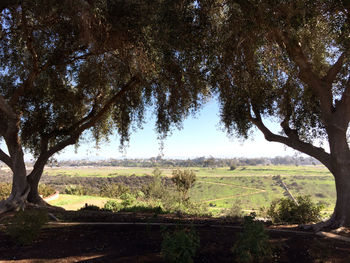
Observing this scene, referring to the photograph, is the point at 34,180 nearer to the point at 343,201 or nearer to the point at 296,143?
the point at 296,143

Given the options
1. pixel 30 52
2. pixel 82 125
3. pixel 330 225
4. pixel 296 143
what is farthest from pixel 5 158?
pixel 330 225

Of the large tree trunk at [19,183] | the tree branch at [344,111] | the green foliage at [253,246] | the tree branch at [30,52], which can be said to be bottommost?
the green foliage at [253,246]

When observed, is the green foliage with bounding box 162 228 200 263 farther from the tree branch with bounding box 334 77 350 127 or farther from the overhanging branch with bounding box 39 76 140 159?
the overhanging branch with bounding box 39 76 140 159

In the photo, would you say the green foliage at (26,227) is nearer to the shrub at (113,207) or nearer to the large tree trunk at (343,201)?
the shrub at (113,207)

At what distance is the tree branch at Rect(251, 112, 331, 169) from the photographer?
7668 mm

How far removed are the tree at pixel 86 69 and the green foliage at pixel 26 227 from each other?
4087mm

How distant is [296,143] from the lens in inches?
322

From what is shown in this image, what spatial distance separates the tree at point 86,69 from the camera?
7.53 meters

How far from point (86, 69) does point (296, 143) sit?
7.77m

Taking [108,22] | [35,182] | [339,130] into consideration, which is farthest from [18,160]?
[339,130]

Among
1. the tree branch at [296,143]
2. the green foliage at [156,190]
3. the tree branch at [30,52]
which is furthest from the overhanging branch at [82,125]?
the green foliage at [156,190]

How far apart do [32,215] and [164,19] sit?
5.57 meters

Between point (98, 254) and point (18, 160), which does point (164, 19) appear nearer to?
point (98, 254)

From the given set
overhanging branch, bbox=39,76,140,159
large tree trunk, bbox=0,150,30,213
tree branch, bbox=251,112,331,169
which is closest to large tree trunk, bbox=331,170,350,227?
tree branch, bbox=251,112,331,169
